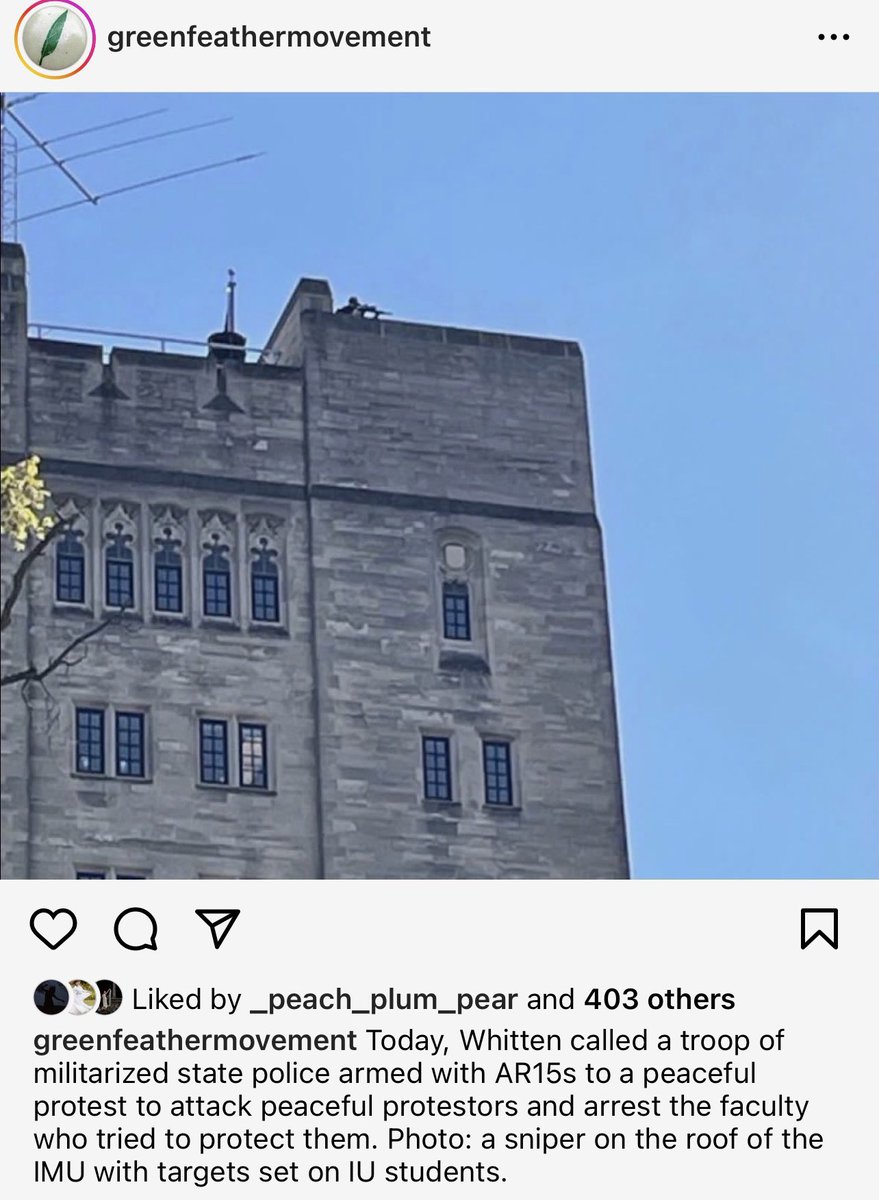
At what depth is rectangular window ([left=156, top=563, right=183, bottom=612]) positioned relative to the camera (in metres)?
41.2

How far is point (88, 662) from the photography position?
4038cm

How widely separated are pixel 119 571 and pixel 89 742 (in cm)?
207

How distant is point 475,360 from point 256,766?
5507mm

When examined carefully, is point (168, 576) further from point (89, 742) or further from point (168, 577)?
point (89, 742)

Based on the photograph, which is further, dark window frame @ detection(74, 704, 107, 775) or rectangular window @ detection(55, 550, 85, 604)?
rectangular window @ detection(55, 550, 85, 604)

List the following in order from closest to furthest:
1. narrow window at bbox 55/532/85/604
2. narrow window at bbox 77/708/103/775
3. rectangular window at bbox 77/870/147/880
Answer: rectangular window at bbox 77/870/147/880 → narrow window at bbox 77/708/103/775 → narrow window at bbox 55/532/85/604
